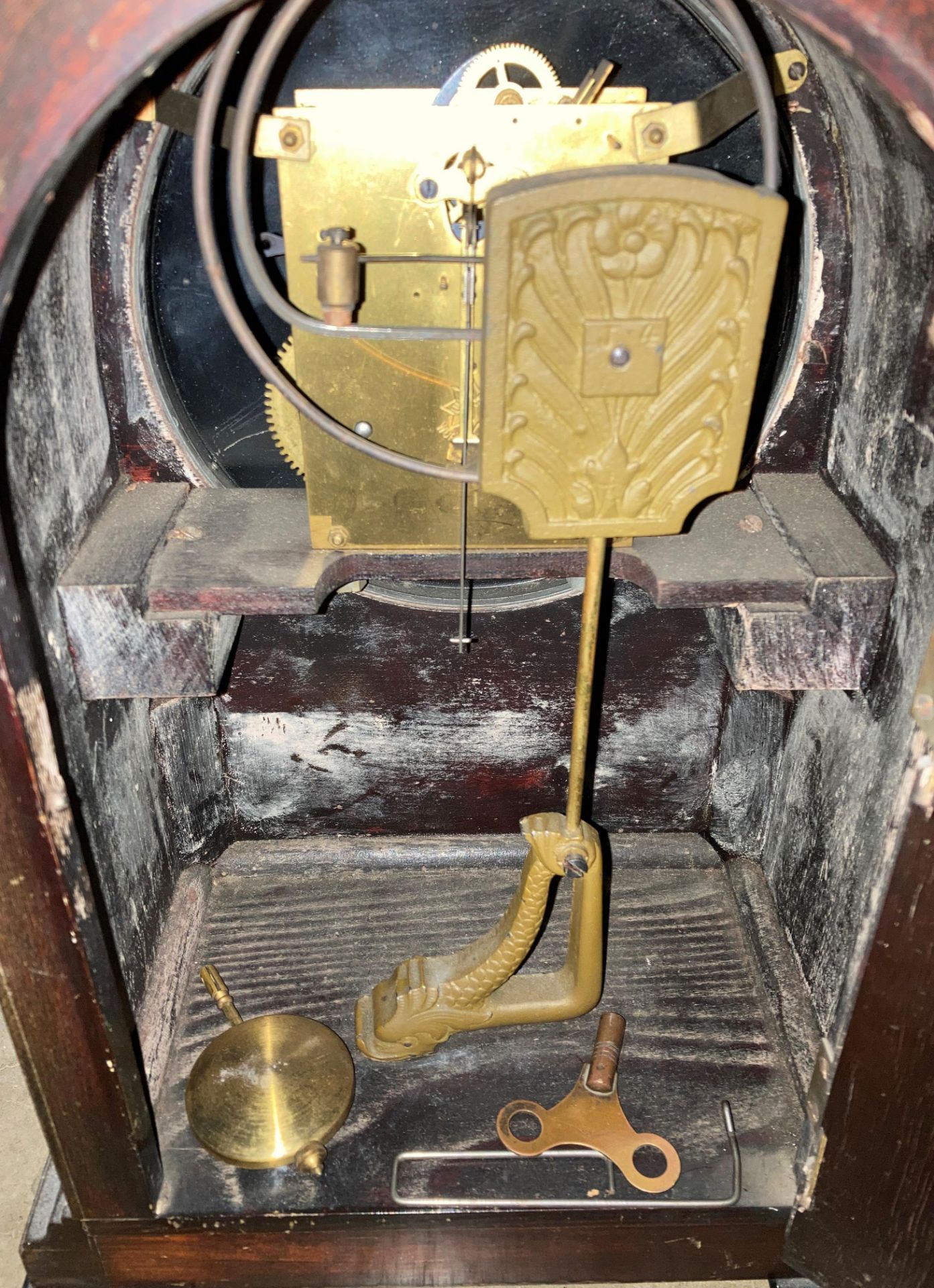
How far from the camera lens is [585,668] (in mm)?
928

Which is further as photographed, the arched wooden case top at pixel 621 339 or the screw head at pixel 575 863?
the screw head at pixel 575 863

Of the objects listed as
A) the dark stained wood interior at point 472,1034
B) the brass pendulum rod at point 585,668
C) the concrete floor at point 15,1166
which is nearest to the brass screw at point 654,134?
the brass pendulum rod at point 585,668

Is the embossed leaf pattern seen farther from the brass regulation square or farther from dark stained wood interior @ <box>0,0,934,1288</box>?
dark stained wood interior @ <box>0,0,934,1288</box>

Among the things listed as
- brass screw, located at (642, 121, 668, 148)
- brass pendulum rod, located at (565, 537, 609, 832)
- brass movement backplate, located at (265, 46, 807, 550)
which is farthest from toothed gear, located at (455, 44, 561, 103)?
brass pendulum rod, located at (565, 537, 609, 832)

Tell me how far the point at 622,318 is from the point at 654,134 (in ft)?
0.78

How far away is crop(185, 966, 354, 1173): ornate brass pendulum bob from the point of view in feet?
3.63

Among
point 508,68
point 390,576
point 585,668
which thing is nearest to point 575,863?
point 585,668

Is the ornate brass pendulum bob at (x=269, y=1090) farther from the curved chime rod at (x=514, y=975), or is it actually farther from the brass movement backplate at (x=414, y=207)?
the brass movement backplate at (x=414, y=207)

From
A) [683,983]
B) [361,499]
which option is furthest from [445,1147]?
[361,499]

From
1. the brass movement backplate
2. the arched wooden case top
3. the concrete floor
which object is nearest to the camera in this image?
the arched wooden case top

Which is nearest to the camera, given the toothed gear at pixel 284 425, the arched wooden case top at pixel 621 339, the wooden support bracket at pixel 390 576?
the arched wooden case top at pixel 621 339

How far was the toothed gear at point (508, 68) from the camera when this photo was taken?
955 millimetres

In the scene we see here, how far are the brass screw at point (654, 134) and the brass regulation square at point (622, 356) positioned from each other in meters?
0.23

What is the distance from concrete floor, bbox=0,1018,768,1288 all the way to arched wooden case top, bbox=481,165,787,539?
0.94m
